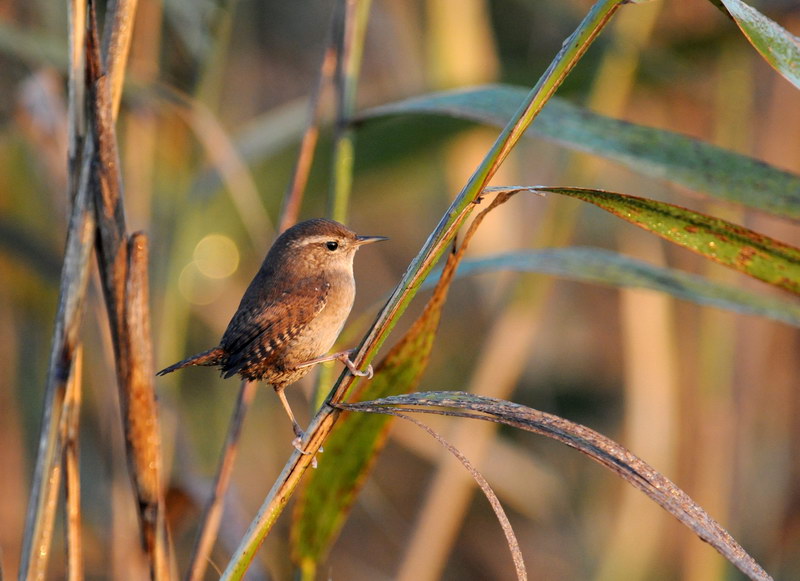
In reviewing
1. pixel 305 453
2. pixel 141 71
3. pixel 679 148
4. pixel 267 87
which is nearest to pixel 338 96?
pixel 679 148

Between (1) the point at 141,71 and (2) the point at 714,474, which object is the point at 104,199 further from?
(2) the point at 714,474

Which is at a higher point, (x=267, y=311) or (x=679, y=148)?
(x=679, y=148)

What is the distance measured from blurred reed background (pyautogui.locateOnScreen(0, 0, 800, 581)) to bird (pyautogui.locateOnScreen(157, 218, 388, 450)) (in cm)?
10

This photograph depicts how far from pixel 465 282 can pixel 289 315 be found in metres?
2.42

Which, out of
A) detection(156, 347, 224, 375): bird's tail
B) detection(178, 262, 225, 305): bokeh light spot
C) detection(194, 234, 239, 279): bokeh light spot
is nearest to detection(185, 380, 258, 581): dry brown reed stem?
detection(156, 347, 224, 375): bird's tail

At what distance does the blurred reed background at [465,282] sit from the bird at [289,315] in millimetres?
100

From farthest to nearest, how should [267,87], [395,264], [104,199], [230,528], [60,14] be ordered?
[267,87], [395,264], [60,14], [230,528], [104,199]

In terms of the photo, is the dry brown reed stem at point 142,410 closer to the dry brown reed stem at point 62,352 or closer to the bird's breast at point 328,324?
the dry brown reed stem at point 62,352

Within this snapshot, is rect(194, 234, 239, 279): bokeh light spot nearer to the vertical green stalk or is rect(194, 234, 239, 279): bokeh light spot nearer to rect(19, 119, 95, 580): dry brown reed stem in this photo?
the vertical green stalk

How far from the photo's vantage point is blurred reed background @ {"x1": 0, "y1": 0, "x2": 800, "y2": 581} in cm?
231

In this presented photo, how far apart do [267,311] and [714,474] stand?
5.25ft

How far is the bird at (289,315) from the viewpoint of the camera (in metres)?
1.73

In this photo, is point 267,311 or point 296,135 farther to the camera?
point 296,135

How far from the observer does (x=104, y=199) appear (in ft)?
4.08
